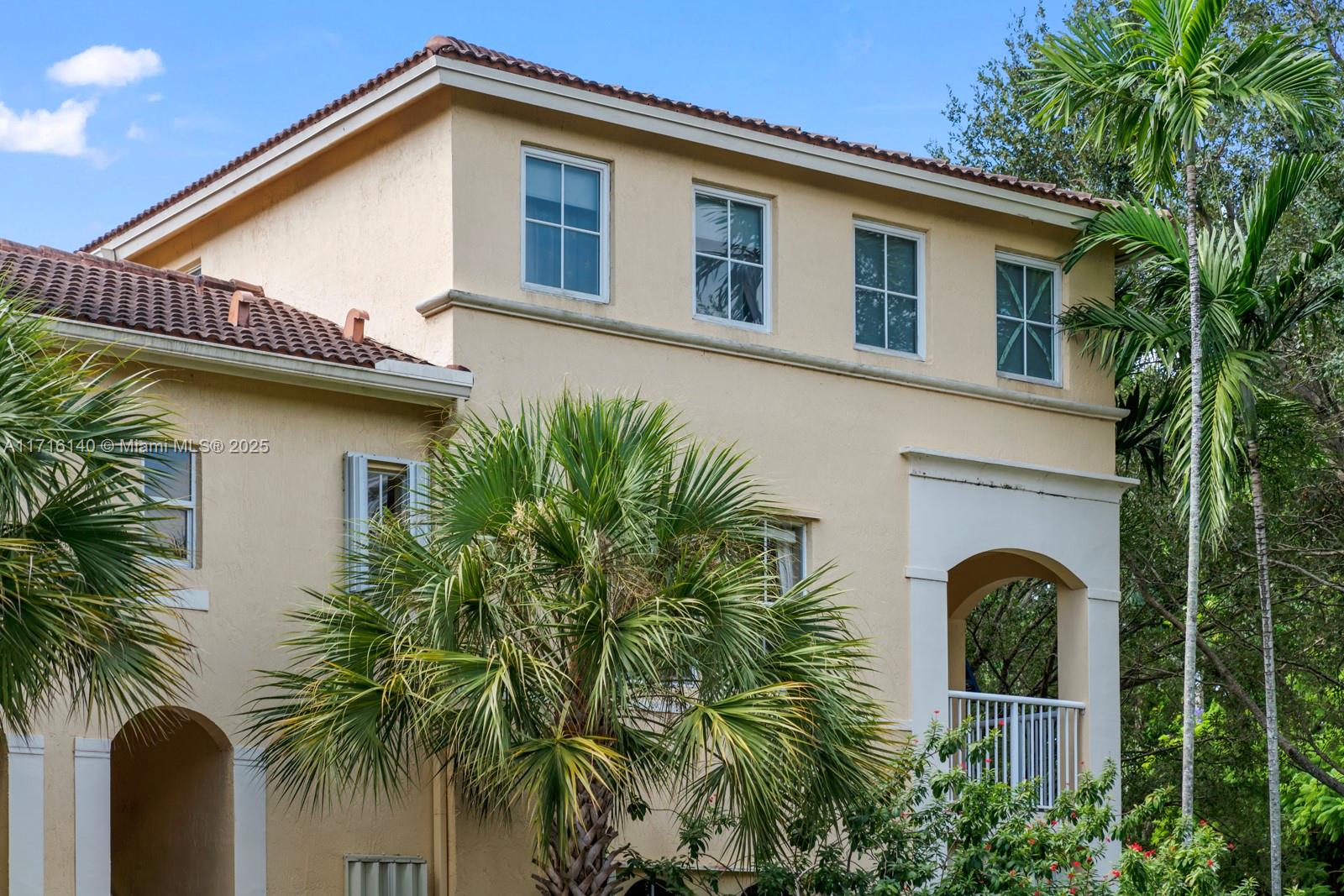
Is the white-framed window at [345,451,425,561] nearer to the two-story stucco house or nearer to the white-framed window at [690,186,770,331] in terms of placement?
the two-story stucco house

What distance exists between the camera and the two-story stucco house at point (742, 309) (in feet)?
57.5

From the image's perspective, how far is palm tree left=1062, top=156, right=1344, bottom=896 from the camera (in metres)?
19.7

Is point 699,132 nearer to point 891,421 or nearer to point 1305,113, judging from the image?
point 891,421

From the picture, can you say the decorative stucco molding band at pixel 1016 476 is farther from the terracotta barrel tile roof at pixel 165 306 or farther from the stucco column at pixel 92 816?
the stucco column at pixel 92 816

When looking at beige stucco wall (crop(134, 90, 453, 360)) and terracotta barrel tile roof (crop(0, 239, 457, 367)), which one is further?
beige stucco wall (crop(134, 90, 453, 360))

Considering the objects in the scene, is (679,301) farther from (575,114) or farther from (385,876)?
(385,876)

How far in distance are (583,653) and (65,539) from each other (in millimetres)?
3799

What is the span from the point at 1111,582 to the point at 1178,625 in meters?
4.40

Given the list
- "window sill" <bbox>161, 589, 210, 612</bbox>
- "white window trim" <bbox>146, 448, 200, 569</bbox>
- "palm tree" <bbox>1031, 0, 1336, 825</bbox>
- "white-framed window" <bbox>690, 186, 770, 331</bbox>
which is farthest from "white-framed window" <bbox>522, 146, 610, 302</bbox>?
"palm tree" <bbox>1031, 0, 1336, 825</bbox>

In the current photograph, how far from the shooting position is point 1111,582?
2125 cm

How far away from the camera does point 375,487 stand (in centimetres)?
1700

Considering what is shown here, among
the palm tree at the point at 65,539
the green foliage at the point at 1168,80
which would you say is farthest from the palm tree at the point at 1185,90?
the palm tree at the point at 65,539

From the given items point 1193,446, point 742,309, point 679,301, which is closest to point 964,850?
point 1193,446

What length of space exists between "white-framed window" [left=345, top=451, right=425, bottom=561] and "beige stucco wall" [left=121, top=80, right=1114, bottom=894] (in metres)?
0.90
